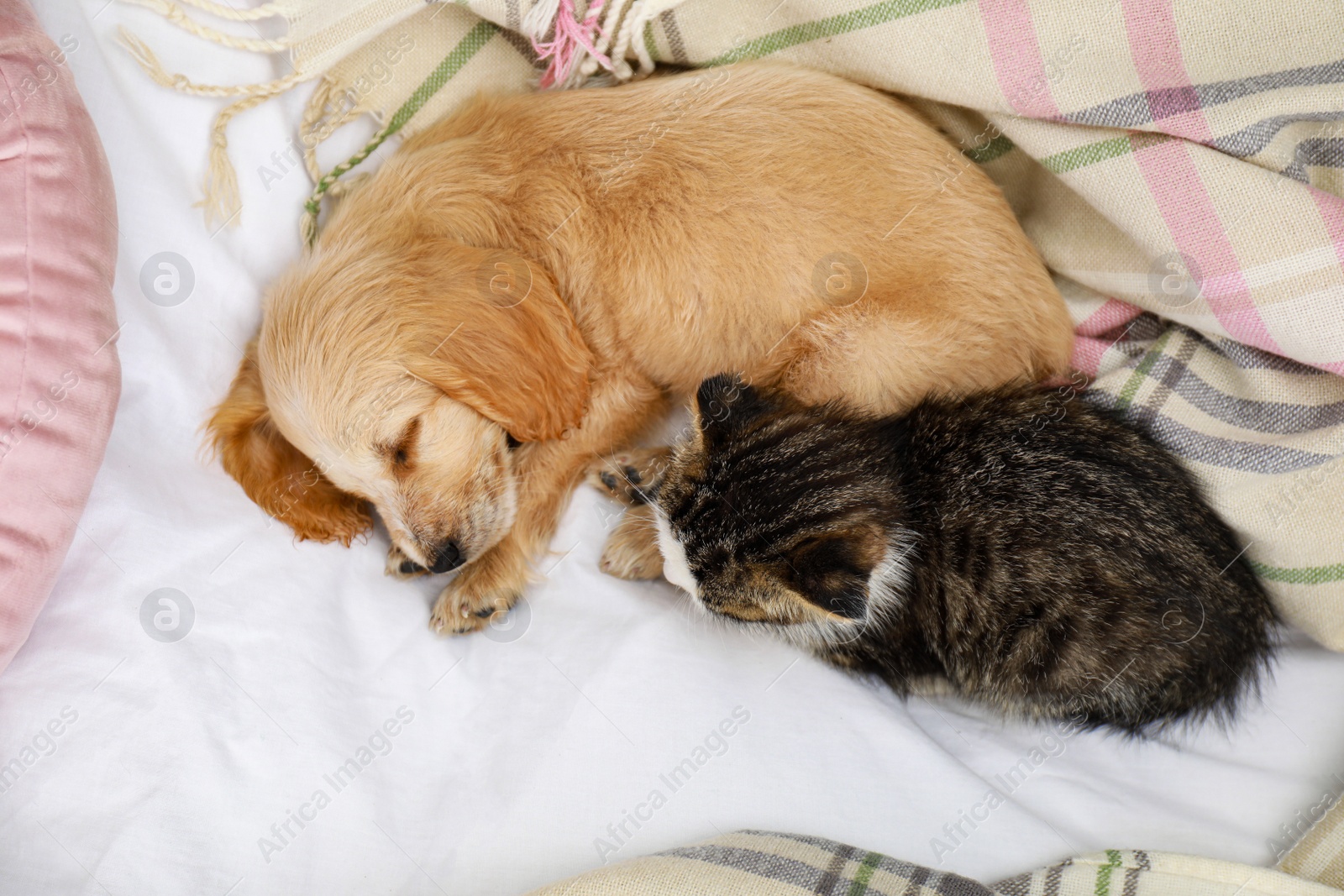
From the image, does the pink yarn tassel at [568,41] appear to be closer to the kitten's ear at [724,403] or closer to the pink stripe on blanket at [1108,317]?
the kitten's ear at [724,403]

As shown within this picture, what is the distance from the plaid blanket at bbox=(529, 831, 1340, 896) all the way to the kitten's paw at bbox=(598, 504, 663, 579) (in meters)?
0.73

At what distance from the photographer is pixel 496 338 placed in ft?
6.23

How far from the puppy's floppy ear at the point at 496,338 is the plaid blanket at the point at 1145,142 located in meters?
0.63

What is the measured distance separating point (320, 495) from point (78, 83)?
1150 millimetres

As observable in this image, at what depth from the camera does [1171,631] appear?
5.93ft

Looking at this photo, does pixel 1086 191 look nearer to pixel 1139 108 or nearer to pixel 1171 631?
pixel 1139 108

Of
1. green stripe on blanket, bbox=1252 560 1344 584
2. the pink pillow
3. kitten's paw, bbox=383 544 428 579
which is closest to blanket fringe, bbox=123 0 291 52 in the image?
the pink pillow

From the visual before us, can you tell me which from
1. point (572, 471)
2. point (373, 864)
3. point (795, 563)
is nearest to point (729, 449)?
point (795, 563)

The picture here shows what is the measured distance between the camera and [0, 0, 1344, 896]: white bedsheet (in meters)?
1.75

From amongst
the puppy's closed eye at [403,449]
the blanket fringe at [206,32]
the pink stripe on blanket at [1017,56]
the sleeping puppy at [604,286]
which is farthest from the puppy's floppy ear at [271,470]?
the pink stripe on blanket at [1017,56]

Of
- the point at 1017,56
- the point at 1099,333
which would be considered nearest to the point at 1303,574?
the point at 1099,333

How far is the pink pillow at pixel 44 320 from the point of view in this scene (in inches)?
63.4

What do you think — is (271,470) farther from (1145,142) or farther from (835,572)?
(1145,142)

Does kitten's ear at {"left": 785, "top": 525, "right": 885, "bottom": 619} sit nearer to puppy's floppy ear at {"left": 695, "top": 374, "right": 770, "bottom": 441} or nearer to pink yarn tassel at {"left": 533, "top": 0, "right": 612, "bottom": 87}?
puppy's floppy ear at {"left": 695, "top": 374, "right": 770, "bottom": 441}
